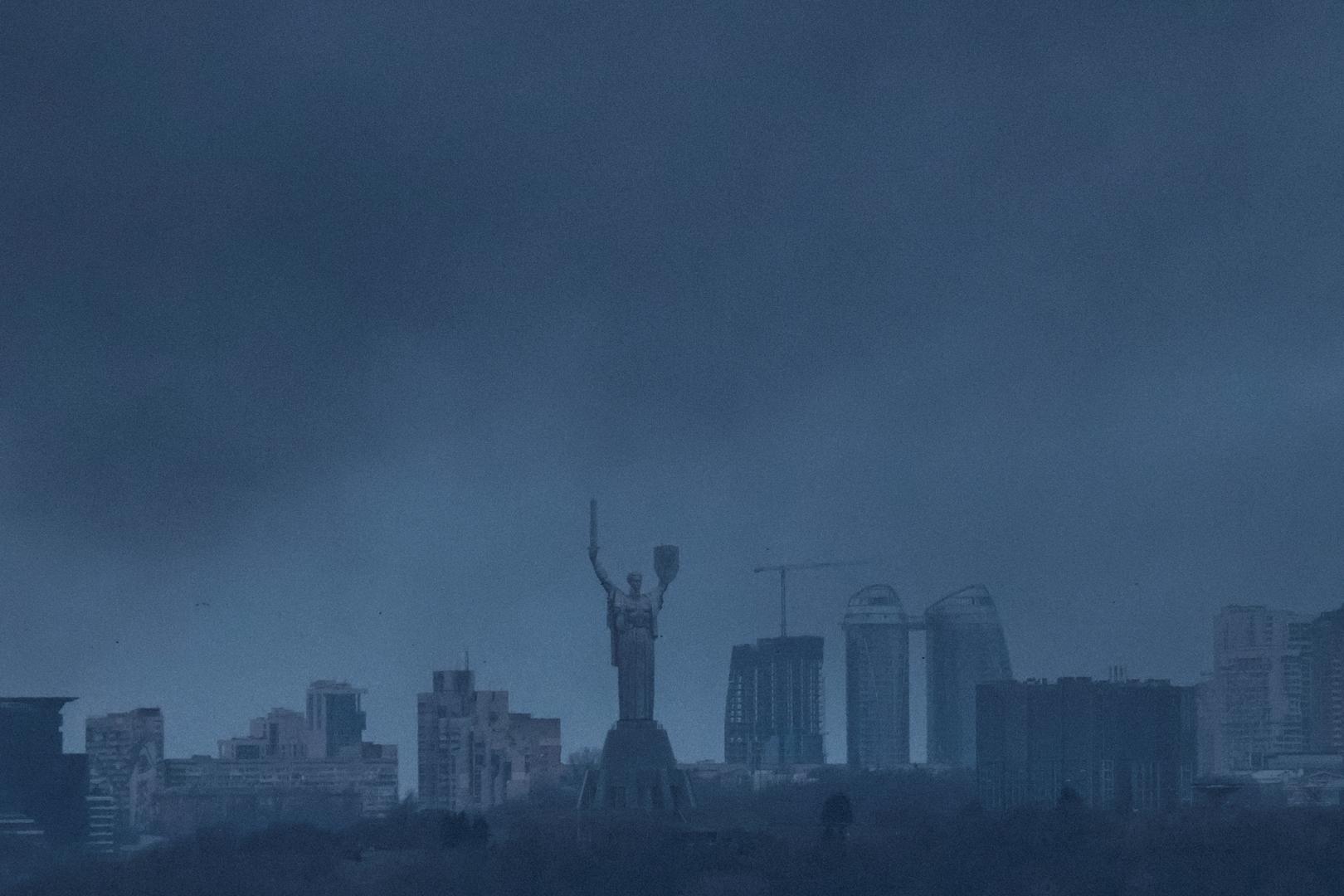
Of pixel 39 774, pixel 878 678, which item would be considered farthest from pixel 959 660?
pixel 39 774

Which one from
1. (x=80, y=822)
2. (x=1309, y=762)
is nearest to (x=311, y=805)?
(x=80, y=822)

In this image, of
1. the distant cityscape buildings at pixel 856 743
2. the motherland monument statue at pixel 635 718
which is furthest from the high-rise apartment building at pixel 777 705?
the motherland monument statue at pixel 635 718

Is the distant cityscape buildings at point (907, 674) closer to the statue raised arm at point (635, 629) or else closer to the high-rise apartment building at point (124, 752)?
the high-rise apartment building at point (124, 752)

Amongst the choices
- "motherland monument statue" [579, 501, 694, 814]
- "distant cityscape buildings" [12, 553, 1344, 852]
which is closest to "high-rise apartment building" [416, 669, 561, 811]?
"distant cityscape buildings" [12, 553, 1344, 852]

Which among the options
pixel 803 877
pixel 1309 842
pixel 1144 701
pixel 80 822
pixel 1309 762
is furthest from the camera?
pixel 1309 762

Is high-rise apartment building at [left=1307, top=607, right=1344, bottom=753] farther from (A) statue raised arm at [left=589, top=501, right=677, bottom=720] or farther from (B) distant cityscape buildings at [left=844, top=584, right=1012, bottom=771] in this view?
(A) statue raised arm at [left=589, top=501, right=677, bottom=720]

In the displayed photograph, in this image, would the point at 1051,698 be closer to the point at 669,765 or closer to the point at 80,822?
the point at 80,822
